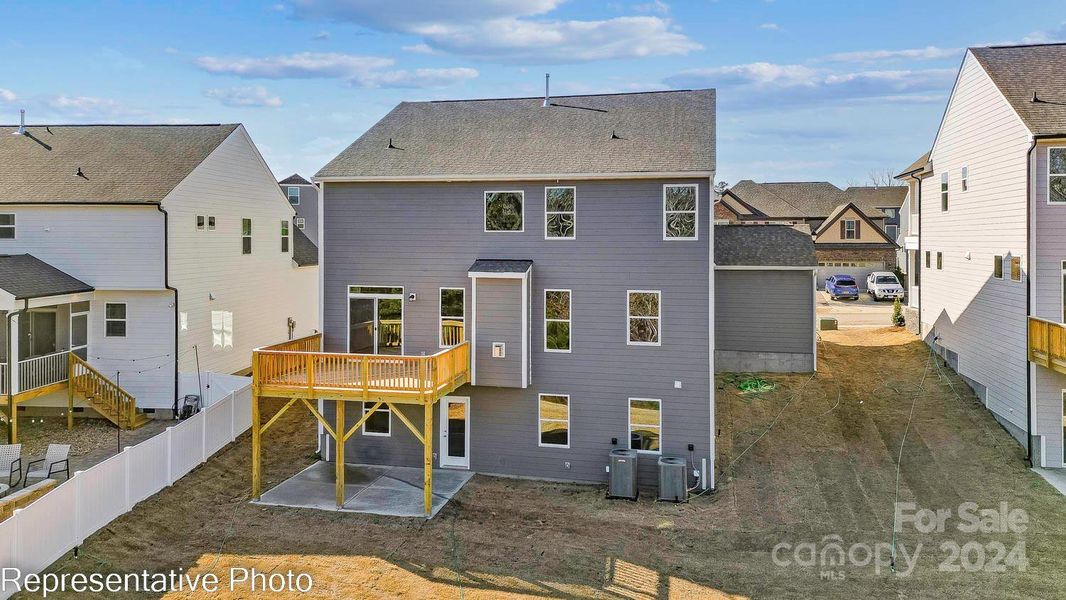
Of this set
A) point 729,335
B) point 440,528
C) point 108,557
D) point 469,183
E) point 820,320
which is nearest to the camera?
point 108,557

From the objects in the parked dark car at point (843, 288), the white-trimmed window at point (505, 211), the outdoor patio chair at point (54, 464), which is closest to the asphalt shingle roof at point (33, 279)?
the outdoor patio chair at point (54, 464)

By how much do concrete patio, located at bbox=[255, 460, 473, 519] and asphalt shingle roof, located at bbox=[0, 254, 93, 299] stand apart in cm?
794

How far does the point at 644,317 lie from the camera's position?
14.6 meters

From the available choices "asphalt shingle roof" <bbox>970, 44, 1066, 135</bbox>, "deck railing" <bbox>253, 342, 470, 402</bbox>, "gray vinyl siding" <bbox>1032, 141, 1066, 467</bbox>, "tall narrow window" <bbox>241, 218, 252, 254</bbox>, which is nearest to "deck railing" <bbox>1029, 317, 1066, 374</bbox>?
"gray vinyl siding" <bbox>1032, 141, 1066, 467</bbox>

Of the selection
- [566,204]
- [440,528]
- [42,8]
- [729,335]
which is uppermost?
[42,8]

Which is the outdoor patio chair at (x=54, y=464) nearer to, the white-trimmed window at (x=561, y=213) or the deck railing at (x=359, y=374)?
the deck railing at (x=359, y=374)

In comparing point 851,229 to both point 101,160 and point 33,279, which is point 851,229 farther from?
point 33,279

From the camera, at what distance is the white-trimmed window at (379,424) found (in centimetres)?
1584

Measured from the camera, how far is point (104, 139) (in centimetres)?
2055

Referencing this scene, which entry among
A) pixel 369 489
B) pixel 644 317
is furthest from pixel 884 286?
pixel 369 489

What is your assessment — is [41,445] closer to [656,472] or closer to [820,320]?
[656,472]

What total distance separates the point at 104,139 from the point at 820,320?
26253mm

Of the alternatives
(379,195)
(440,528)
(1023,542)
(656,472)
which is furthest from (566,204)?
(1023,542)

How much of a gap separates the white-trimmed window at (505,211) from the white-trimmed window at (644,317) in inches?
121
